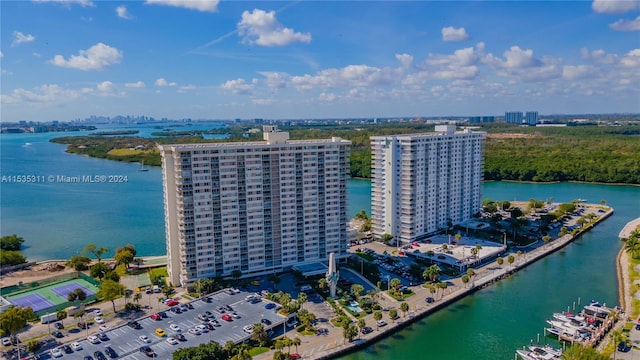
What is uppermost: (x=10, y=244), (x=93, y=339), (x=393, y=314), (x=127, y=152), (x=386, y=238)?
(x=127, y=152)

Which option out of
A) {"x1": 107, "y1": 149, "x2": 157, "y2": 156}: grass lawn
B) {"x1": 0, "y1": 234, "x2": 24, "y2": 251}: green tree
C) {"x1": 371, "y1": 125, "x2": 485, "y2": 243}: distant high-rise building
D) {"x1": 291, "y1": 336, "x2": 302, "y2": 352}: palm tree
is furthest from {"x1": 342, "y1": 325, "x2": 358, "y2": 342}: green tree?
{"x1": 107, "y1": 149, "x2": 157, "y2": 156}: grass lawn

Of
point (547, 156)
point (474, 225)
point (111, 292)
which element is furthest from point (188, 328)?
point (547, 156)

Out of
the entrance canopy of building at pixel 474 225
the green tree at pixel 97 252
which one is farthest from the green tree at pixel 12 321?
the entrance canopy of building at pixel 474 225

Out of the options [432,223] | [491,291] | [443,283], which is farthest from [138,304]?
[432,223]

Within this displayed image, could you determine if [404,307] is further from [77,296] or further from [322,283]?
[77,296]

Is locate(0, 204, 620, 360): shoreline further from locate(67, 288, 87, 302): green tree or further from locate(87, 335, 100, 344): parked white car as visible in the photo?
locate(67, 288, 87, 302): green tree

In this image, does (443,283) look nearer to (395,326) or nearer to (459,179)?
(395,326)
